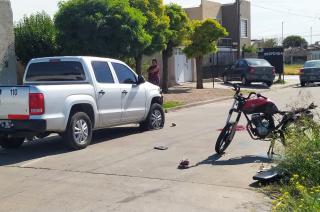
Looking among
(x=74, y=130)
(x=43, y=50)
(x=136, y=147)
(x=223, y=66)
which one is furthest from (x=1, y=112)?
(x=223, y=66)

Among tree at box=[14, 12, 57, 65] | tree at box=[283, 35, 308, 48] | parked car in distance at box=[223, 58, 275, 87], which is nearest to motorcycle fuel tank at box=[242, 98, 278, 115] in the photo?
tree at box=[14, 12, 57, 65]

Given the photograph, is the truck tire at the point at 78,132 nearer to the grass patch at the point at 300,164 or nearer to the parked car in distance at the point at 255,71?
the grass patch at the point at 300,164

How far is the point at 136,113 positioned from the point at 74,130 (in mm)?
2433

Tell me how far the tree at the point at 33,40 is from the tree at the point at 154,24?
11.1ft

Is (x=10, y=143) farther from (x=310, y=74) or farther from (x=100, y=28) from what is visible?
(x=310, y=74)

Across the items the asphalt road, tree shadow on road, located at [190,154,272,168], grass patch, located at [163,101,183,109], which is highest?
grass patch, located at [163,101,183,109]

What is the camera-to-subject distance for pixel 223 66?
37375 mm

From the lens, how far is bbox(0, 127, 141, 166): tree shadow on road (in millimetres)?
9918

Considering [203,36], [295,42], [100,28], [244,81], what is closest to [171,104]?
[100,28]

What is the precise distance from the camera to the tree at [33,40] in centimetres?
2000

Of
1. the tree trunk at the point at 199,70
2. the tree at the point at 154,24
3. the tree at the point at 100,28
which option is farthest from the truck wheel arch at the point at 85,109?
the tree trunk at the point at 199,70

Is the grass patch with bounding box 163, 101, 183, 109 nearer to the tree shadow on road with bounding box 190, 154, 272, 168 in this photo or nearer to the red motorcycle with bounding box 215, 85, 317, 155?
the red motorcycle with bounding box 215, 85, 317, 155

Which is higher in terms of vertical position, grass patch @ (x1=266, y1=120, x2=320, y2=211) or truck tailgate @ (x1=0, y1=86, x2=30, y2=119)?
truck tailgate @ (x1=0, y1=86, x2=30, y2=119)

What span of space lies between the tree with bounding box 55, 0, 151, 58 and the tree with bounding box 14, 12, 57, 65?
179 centimetres
